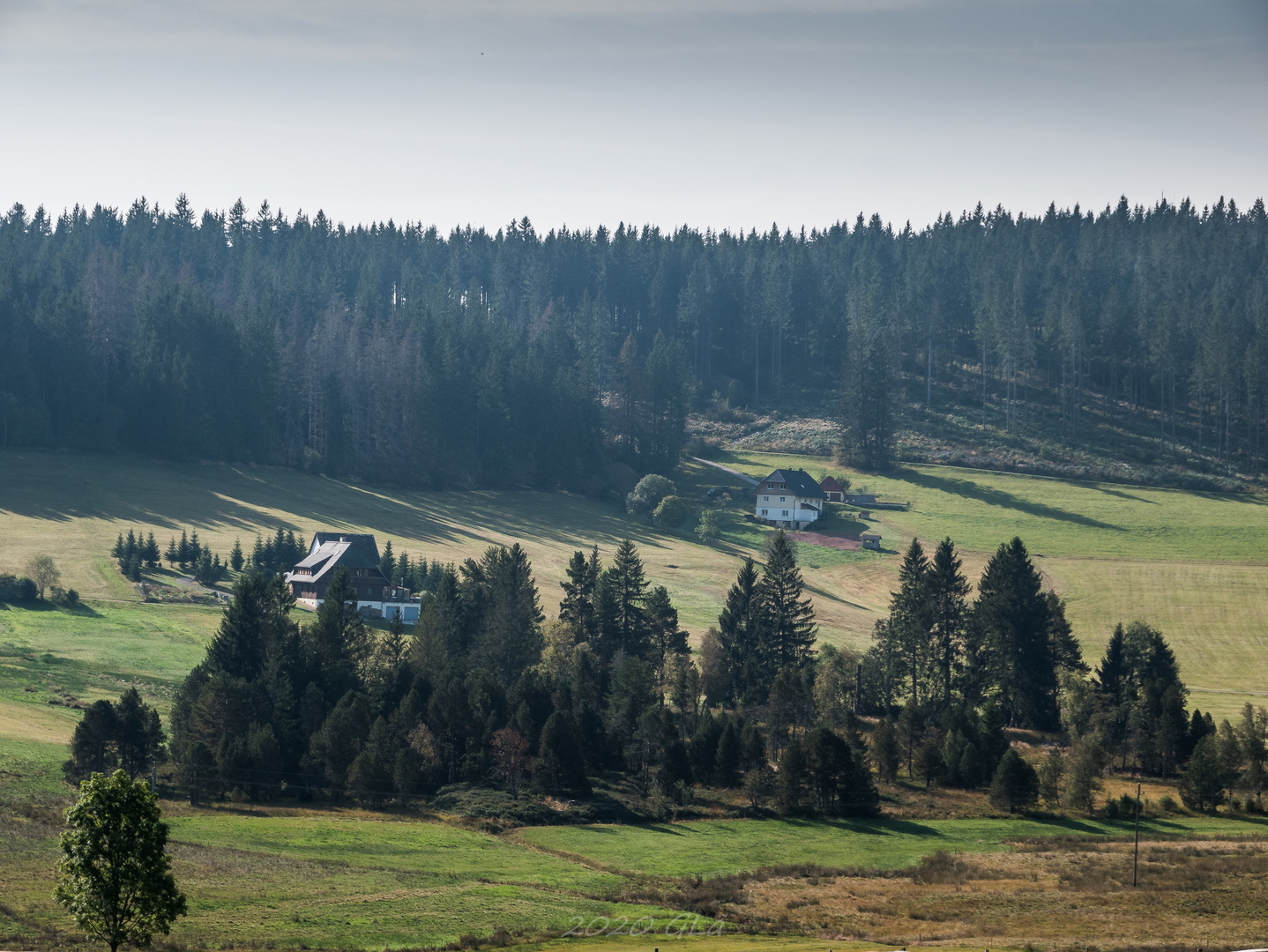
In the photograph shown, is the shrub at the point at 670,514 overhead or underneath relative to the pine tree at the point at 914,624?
overhead

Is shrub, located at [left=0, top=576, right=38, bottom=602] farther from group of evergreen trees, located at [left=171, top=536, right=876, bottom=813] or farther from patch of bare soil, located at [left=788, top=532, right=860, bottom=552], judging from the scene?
patch of bare soil, located at [left=788, top=532, right=860, bottom=552]

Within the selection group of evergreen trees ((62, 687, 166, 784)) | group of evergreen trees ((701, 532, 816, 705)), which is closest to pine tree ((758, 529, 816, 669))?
group of evergreen trees ((701, 532, 816, 705))

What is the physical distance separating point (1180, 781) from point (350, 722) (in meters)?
46.6

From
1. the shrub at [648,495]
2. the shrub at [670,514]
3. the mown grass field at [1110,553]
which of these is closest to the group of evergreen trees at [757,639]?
the mown grass field at [1110,553]

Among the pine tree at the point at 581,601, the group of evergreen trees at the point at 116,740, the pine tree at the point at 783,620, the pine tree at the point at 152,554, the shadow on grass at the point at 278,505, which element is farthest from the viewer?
the shadow on grass at the point at 278,505

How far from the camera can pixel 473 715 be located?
6875 cm

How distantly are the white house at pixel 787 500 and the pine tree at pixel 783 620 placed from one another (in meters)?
49.5

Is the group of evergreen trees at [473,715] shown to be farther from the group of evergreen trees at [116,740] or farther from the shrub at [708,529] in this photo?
the shrub at [708,529]

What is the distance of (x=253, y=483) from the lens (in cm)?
13950

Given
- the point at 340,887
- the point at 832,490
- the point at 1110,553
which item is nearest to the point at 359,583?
the point at 340,887

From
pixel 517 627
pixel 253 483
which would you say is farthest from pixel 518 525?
pixel 517 627

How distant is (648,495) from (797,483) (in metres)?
16.8

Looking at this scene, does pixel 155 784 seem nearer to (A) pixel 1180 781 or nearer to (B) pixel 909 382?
(A) pixel 1180 781

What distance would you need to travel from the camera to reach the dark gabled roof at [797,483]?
139 metres
